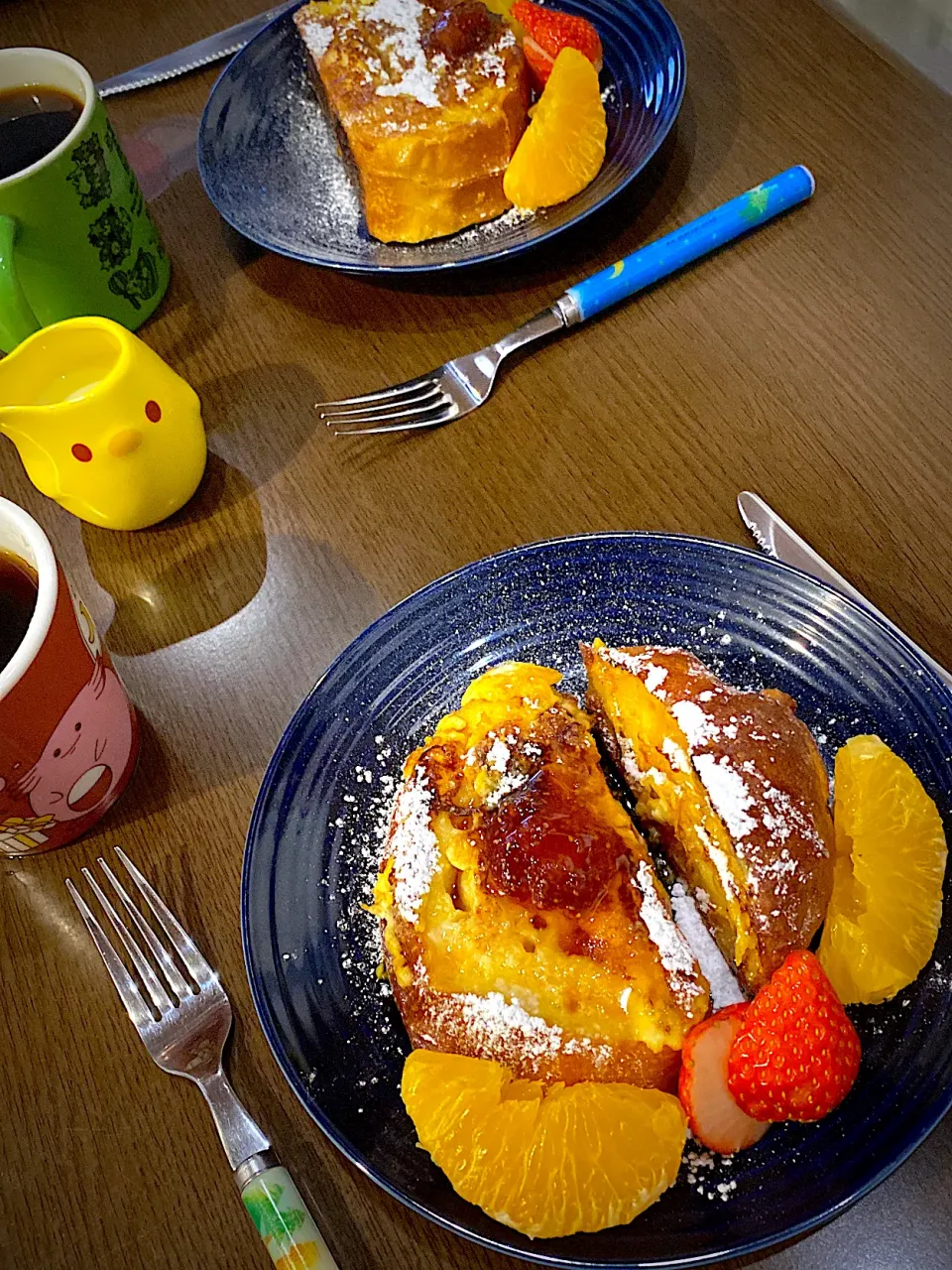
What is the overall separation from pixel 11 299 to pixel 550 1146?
3.31ft

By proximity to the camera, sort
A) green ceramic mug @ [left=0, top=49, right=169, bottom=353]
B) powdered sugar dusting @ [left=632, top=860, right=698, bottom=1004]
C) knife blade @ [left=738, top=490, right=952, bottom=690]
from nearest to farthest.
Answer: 1. powdered sugar dusting @ [left=632, top=860, right=698, bottom=1004]
2. knife blade @ [left=738, top=490, right=952, bottom=690]
3. green ceramic mug @ [left=0, top=49, right=169, bottom=353]

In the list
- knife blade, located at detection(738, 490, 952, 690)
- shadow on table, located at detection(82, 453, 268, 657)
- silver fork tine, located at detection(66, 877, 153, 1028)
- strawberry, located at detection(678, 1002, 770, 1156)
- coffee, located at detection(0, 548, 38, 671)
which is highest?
coffee, located at detection(0, 548, 38, 671)

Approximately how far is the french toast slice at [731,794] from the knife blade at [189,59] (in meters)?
1.40

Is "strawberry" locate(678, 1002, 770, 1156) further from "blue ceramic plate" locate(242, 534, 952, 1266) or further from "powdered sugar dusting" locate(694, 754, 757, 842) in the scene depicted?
"powdered sugar dusting" locate(694, 754, 757, 842)

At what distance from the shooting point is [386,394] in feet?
4.40

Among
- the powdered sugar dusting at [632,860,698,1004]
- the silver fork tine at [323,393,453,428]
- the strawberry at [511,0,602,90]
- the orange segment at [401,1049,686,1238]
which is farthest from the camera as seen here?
A: the strawberry at [511,0,602,90]

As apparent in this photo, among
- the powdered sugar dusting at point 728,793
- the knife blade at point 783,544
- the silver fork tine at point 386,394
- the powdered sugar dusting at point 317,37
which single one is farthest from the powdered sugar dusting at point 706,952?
the powdered sugar dusting at point 317,37

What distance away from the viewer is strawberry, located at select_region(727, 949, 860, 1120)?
2.42ft

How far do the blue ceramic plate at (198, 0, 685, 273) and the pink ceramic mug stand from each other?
63 cm

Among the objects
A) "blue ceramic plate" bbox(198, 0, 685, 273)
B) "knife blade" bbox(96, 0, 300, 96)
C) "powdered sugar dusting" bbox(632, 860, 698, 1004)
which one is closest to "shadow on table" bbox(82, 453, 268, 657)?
"blue ceramic plate" bbox(198, 0, 685, 273)

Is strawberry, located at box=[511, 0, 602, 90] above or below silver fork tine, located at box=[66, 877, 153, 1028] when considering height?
above

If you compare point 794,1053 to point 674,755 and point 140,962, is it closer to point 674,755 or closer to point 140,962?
point 674,755

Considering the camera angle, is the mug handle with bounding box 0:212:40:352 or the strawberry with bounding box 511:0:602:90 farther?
the strawberry with bounding box 511:0:602:90

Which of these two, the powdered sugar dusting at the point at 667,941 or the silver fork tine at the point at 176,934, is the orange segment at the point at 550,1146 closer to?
the powdered sugar dusting at the point at 667,941
